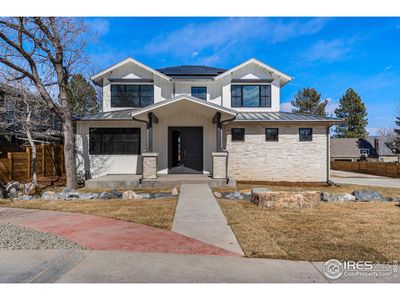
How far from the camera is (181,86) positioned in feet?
52.1

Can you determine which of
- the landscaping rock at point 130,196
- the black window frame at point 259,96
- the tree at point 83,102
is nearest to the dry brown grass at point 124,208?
the landscaping rock at point 130,196

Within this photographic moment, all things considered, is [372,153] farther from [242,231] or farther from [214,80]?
[242,231]

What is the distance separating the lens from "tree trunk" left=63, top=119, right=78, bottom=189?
39.1ft

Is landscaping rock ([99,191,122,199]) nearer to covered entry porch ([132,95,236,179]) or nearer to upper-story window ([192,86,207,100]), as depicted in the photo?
covered entry porch ([132,95,236,179])

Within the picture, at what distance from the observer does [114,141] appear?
47.4 ft

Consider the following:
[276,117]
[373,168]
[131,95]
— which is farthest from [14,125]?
[373,168]

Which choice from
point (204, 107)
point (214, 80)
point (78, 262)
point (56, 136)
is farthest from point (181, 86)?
point (78, 262)

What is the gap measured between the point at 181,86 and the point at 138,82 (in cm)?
263

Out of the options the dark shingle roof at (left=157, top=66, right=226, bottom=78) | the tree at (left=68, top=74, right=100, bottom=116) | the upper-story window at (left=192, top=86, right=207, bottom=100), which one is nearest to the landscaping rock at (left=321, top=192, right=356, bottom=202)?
the upper-story window at (left=192, top=86, right=207, bottom=100)

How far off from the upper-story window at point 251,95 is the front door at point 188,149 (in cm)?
340

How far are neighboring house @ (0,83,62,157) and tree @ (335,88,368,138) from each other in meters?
44.9

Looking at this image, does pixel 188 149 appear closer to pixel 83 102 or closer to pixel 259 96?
pixel 259 96

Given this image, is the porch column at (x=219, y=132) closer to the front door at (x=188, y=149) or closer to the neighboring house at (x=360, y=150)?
the front door at (x=188, y=149)

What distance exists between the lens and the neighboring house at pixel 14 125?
13.1 metres
